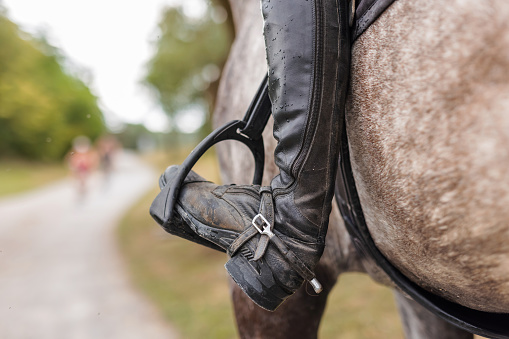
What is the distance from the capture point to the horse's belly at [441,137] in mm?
693

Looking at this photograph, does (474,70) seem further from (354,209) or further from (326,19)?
(354,209)

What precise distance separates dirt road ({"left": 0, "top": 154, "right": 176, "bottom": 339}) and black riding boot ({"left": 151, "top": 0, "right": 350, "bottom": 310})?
1862mm

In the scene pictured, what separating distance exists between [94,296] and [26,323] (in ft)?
2.73

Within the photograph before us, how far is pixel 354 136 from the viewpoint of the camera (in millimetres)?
994

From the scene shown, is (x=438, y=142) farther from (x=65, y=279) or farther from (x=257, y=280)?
(x=65, y=279)

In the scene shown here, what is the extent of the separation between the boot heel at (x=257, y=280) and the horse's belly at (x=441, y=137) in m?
0.36

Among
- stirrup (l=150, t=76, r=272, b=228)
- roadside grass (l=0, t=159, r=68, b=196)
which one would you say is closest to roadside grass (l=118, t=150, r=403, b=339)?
stirrup (l=150, t=76, r=272, b=228)

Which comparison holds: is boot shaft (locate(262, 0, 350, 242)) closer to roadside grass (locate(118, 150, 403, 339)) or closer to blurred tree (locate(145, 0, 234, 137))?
roadside grass (locate(118, 150, 403, 339))

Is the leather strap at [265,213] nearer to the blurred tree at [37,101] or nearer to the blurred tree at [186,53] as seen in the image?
the blurred tree at [37,101]

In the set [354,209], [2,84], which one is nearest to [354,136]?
[354,209]

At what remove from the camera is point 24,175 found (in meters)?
14.5

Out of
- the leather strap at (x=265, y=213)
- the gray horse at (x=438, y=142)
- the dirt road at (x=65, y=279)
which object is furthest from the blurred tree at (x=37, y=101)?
the dirt road at (x=65, y=279)

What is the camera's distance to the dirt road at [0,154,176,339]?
395cm

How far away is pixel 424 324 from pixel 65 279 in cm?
514
